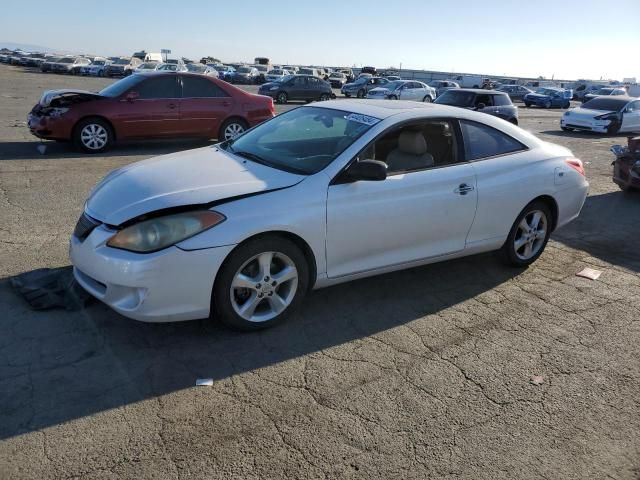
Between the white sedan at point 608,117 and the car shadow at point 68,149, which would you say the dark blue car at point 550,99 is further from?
the car shadow at point 68,149

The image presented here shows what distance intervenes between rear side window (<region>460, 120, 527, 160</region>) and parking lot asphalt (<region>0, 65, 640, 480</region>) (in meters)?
1.17

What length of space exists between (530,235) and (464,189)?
1.15 metres

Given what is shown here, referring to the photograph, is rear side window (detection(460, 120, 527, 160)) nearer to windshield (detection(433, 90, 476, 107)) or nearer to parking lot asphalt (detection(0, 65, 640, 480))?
parking lot asphalt (detection(0, 65, 640, 480))

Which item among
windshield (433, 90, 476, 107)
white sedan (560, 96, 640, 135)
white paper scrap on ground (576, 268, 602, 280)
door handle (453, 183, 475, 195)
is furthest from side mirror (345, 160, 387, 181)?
white sedan (560, 96, 640, 135)

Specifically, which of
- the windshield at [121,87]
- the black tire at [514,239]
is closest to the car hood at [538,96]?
the windshield at [121,87]

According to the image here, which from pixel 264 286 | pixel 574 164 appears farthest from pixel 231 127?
pixel 264 286

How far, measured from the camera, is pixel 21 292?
13.5ft

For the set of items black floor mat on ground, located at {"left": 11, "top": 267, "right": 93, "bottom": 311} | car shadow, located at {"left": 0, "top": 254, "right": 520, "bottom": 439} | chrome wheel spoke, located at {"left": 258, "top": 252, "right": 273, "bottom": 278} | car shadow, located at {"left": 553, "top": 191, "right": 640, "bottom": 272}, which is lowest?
car shadow, located at {"left": 553, "top": 191, "right": 640, "bottom": 272}

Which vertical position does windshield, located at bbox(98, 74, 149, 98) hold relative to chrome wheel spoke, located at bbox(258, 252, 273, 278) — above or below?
above

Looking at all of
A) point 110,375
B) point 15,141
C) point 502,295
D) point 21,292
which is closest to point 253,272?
point 110,375

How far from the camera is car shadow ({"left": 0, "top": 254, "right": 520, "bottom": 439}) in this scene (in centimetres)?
302

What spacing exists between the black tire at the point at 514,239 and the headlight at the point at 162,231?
9.69 feet

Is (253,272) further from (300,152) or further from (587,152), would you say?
(587,152)

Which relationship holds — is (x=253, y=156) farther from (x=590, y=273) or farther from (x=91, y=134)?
(x=91, y=134)
